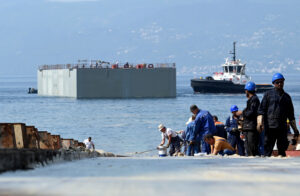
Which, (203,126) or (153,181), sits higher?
(153,181)

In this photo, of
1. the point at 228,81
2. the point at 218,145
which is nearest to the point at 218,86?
the point at 228,81

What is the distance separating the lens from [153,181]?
647 centimetres

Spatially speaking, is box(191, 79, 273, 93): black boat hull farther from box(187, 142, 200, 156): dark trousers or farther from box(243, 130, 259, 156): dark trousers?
box(243, 130, 259, 156): dark trousers

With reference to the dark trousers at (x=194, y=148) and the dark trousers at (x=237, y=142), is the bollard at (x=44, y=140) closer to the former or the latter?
the dark trousers at (x=194, y=148)

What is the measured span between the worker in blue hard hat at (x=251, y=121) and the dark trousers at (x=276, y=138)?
0.87 metres

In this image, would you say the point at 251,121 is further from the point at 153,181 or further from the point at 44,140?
the point at 153,181

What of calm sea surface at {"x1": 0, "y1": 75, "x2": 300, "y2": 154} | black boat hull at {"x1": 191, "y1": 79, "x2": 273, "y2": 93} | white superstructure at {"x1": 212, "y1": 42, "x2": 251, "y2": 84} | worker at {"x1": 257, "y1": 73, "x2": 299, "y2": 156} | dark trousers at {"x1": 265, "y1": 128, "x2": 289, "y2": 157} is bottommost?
calm sea surface at {"x1": 0, "y1": 75, "x2": 300, "y2": 154}

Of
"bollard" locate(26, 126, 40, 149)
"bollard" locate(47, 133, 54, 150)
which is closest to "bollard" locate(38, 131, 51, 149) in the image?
"bollard" locate(47, 133, 54, 150)

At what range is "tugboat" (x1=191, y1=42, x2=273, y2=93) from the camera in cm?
11144

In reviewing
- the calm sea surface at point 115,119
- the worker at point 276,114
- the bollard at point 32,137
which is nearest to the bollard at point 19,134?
the bollard at point 32,137

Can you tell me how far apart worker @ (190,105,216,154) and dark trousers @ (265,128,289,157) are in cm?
282

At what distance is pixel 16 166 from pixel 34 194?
207 centimetres

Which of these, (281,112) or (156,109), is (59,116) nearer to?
(156,109)

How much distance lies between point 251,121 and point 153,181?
22.3 ft
